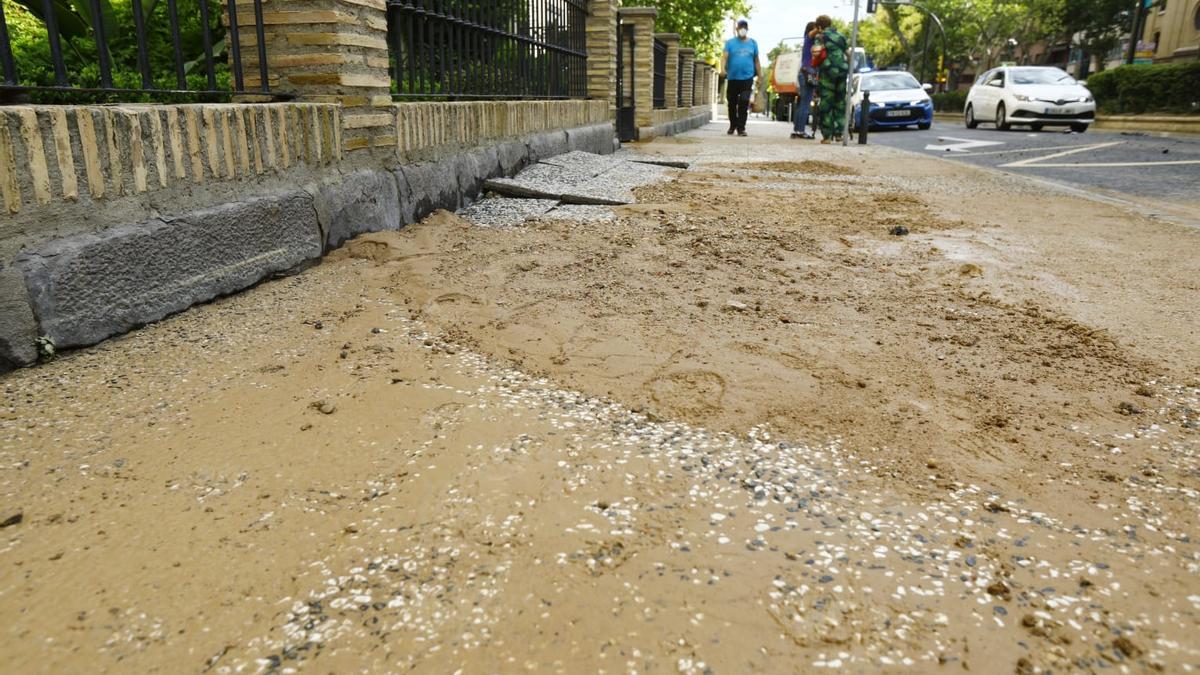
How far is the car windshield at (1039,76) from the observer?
18438 millimetres

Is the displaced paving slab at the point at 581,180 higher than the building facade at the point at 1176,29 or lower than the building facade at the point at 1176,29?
lower

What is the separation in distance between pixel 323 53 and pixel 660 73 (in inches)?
534

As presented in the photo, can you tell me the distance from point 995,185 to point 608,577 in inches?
320

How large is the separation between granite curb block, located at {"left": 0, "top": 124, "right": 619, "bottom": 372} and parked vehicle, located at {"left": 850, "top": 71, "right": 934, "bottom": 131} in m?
18.9

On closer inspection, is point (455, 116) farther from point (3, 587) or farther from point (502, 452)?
point (3, 587)

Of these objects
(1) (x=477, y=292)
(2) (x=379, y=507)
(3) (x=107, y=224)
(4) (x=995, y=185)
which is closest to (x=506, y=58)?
(1) (x=477, y=292)

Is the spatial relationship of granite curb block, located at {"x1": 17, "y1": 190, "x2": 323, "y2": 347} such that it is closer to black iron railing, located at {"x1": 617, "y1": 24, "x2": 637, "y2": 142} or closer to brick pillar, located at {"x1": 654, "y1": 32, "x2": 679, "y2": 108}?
black iron railing, located at {"x1": 617, "y1": 24, "x2": 637, "y2": 142}

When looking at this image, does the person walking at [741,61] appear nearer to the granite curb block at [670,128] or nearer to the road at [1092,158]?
the granite curb block at [670,128]

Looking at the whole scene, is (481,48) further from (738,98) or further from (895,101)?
(895,101)

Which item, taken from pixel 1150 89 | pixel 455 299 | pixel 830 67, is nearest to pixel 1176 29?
pixel 1150 89

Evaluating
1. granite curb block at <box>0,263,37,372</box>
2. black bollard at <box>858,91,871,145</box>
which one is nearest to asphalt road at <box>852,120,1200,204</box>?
black bollard at <box>858,91,871,145</box>

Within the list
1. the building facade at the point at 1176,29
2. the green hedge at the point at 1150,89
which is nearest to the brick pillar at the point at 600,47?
the green hedge at the point at 1150,89

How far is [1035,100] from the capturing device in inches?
701

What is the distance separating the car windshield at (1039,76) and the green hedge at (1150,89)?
2.97 metres
